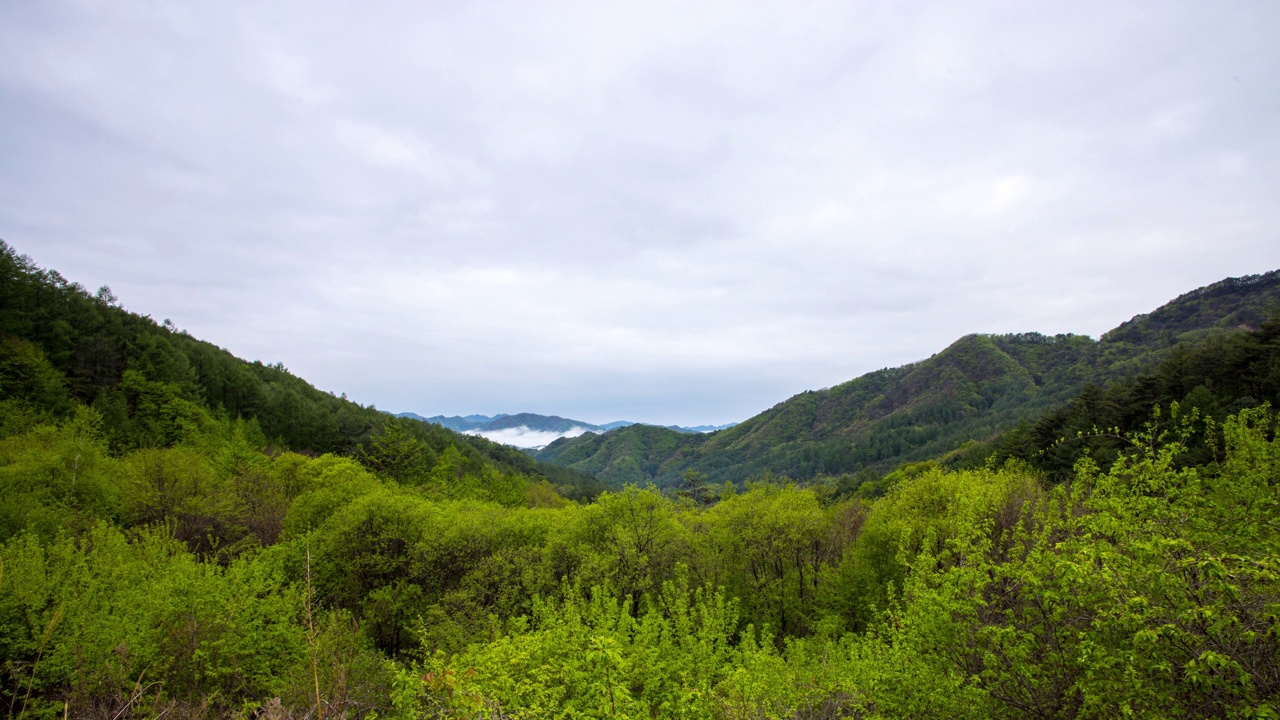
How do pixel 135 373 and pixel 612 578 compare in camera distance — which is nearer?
pixel 612 578

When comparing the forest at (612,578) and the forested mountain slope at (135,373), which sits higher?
the forested mountain slope at (135,373)

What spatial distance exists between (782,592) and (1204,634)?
27273mm

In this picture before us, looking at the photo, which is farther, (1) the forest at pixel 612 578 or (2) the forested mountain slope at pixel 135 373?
(2) the forested mountain slope at pixel 135 373

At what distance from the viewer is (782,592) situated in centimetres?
3272

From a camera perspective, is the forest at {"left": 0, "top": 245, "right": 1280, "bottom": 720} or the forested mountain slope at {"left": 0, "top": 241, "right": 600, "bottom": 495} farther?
the forested mountain slope at {"left": 0, "top": 241, "right": 600, "bottom": 495}

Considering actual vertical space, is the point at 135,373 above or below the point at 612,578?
above

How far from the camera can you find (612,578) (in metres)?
27.0

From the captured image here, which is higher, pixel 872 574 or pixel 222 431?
pixel 222 431

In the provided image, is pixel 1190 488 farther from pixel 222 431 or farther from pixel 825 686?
pixel 222 431

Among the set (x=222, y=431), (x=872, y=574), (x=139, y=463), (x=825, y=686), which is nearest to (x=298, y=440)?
(x=222, y=431)

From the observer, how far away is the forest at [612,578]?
878 centimetres

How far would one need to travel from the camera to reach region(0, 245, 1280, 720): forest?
8781mm

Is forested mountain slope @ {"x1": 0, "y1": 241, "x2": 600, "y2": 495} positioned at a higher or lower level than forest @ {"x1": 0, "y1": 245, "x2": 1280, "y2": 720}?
higher

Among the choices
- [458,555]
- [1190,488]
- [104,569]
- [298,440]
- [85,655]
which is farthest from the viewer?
[298,440]
